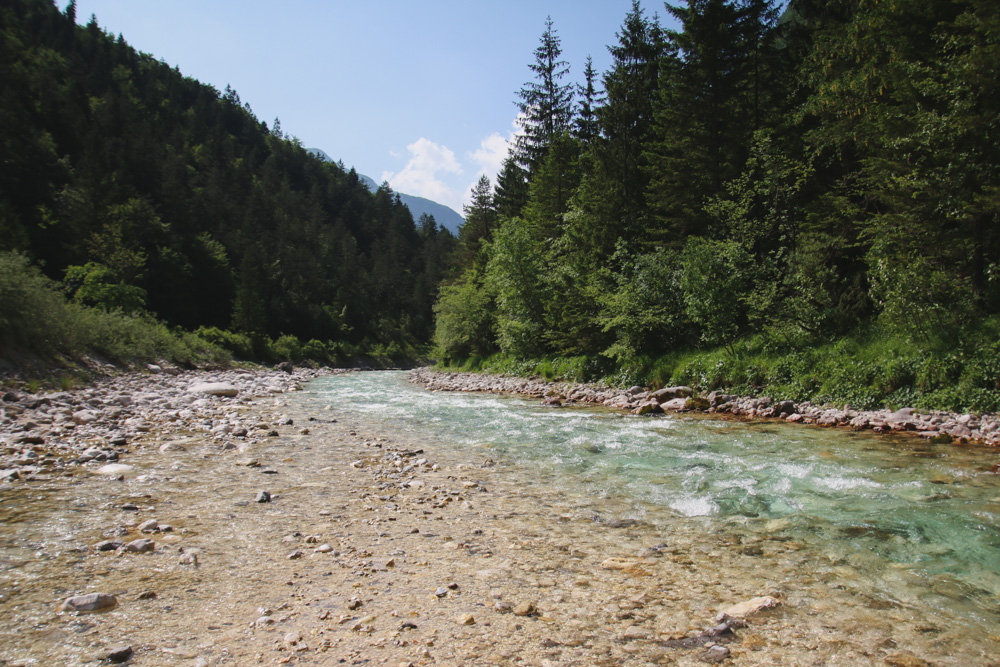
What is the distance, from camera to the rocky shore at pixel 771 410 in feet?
27.8

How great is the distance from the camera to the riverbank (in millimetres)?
2855

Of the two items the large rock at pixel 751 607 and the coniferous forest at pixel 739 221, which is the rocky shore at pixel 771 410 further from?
the large rock at pixel 751 607

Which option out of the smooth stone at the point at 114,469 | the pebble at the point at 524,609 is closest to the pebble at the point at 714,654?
the pebble at the point at 524,609

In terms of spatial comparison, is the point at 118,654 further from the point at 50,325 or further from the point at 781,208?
the point at 781,208

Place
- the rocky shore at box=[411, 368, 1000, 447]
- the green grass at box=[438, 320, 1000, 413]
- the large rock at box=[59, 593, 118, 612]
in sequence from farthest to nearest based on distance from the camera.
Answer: the green grass at box=[438, 320, 1000, 413] → the rocky shore at box=[411, 368, 1000, 447] → the large rock at box=[59, 593, 118, 612]

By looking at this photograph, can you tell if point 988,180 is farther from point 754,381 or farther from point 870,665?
point 870,665

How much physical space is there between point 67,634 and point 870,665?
485 cm

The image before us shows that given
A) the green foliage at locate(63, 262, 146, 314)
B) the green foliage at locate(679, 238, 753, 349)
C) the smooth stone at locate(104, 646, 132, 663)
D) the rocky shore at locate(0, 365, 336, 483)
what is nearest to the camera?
the smooth stone at locate(104, 646, 132, 663)

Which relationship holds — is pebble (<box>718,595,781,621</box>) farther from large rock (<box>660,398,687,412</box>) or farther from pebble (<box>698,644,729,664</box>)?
large rock (<box>660,398,687,412</box>)

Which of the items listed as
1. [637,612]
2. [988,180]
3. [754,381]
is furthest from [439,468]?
[988,180]

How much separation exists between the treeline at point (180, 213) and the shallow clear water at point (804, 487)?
31.8 meters

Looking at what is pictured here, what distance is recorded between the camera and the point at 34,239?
145 ft

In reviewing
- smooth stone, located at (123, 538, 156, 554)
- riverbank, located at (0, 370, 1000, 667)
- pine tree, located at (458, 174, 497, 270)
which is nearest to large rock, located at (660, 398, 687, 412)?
riverbank, located at (0, 370, 1000, 667)

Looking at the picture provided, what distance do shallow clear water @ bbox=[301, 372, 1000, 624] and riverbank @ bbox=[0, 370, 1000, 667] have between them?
0.25 meters
